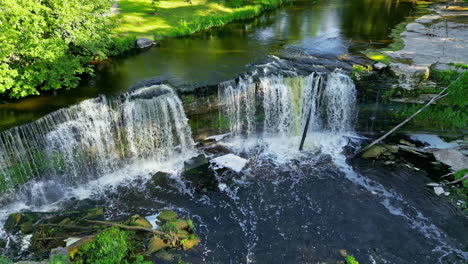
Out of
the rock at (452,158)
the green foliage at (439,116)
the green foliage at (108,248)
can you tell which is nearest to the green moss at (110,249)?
the green foliage at (108,248)

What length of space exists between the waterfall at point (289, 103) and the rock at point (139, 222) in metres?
7.24

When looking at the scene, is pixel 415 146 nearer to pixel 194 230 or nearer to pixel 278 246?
pixel 278 246

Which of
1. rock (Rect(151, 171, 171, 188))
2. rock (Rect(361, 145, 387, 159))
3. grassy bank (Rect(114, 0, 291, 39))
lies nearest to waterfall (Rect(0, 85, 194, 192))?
rock (Rect(151, 171, 171, 188))

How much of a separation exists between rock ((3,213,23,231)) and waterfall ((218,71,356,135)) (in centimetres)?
1000

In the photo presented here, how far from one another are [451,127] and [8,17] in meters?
21.3

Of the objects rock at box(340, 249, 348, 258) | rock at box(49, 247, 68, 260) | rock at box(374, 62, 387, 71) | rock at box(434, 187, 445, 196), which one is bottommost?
rock at box(340, 249, 348, 258)

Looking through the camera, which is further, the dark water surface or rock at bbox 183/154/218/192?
the dark water surface

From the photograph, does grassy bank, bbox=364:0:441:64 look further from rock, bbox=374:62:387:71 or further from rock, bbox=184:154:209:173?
rock, bbox=184:154:209:173

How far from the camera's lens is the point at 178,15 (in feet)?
101

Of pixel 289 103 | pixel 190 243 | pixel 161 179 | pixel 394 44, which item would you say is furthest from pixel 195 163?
pixel 394 44

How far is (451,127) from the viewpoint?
17.7 metres

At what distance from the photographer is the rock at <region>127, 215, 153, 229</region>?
12.5m

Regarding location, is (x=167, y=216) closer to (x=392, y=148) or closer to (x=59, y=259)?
(x=59, y=259)

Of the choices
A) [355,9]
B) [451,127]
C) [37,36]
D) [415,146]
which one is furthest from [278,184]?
[355,9]
